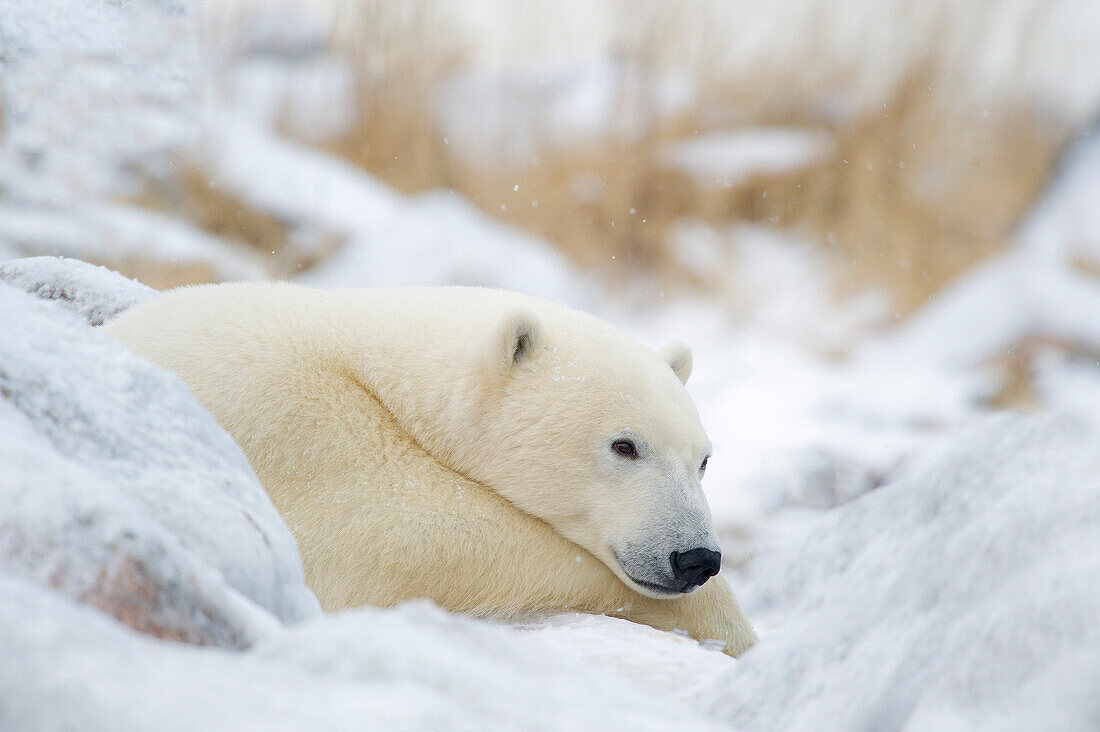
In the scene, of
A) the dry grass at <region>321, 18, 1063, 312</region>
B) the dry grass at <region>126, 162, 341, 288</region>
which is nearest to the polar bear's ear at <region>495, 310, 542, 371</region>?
the dry grass at <region>126, 162, 341, 288</region>

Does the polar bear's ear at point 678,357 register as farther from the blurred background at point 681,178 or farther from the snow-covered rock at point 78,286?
the blurred background at point 681,178

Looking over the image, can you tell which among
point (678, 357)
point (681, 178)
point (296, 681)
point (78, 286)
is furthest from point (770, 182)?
point (296, 681)

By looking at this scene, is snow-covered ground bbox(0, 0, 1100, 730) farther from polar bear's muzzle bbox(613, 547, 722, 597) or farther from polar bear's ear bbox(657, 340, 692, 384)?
polar bear's ear bbox(657, 340, 692, 384)

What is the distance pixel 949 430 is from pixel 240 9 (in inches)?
205

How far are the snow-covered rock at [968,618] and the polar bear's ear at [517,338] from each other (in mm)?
885

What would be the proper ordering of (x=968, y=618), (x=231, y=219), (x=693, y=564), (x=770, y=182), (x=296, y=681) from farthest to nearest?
(x=770, y=182)
(x=231, y=219)
(x=693, y=564)
(x=968, y=618)
(x=296, y=681)

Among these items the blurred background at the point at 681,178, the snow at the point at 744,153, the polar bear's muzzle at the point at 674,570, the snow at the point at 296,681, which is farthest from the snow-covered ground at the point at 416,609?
the snow at the point at 744,153

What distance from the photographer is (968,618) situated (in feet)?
2.88

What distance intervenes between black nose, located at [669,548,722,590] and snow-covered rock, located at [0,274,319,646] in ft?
3.17

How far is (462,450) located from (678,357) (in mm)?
642

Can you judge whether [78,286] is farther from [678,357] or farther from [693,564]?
[693,564]

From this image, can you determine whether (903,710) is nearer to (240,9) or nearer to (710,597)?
(710,597)

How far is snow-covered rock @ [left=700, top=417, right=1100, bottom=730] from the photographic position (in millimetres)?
791

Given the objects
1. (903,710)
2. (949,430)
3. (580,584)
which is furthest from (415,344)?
(949,430)
